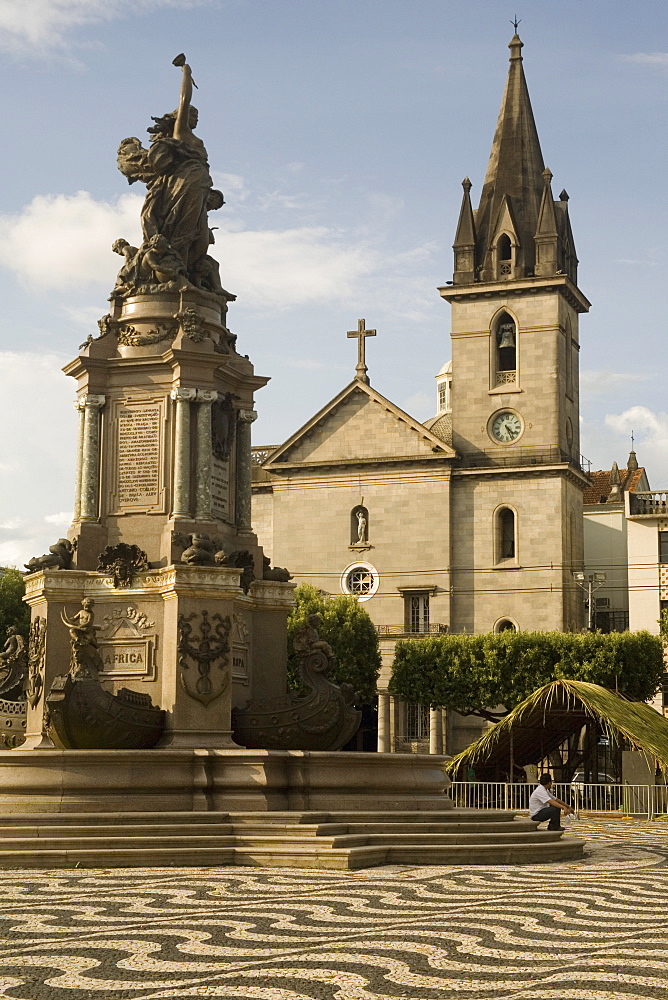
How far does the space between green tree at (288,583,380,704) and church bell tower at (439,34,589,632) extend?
10018mm

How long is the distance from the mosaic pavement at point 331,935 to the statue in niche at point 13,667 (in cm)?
709

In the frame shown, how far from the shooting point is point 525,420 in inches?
3056

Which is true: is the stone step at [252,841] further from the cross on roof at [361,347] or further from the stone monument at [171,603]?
the cross on roof at [361,347]

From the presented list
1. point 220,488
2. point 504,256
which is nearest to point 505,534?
point 504,256

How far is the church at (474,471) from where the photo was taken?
243ft

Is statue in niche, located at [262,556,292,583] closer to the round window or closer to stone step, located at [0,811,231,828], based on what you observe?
stone step, located at [0,811,231,828]

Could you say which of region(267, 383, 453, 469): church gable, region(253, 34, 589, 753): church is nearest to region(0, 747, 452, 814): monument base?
region(253, 34, 589, 753): church

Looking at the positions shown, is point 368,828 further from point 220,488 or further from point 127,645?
point 220,488

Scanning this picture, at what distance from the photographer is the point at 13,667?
2391 cm

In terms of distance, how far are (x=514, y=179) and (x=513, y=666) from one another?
104 feet

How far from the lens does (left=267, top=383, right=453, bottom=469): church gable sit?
77562mm

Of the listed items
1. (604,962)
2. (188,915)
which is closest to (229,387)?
(188,915)

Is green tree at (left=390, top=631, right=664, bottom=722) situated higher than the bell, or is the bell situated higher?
the bell

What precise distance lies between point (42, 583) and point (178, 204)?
6.92m
